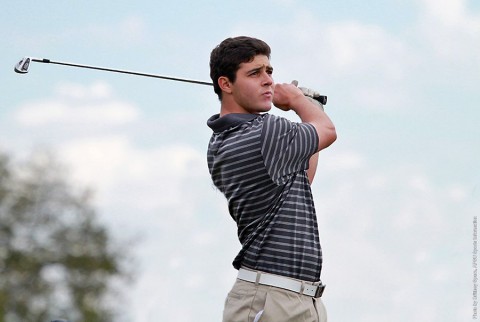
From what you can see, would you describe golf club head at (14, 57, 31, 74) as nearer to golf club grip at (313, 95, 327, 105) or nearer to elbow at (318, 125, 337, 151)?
golf club grip at (313, 95, 327, 105)

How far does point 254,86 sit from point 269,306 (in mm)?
802

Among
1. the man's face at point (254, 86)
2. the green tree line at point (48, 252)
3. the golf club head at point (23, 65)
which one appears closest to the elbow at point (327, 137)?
the man's face at point (254, 86)

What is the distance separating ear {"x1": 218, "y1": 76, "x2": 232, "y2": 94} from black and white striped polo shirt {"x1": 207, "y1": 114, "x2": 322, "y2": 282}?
0.42 feet

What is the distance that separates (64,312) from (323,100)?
19234mm

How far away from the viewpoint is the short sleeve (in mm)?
3818

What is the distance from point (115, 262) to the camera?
24250 mm

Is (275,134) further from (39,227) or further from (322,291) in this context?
(39,227)

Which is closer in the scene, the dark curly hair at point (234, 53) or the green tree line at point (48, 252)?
the dark curly hair at point (234, 53)

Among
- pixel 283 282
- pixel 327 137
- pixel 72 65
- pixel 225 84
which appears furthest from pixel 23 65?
pixel 283 282

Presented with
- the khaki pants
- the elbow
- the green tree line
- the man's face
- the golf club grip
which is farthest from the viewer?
the green tree line

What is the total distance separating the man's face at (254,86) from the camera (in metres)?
3.98

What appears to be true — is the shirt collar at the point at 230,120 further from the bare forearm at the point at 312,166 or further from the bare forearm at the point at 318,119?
the bare forearm at the point at 312,166

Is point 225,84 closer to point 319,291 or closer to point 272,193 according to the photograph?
point 272,193

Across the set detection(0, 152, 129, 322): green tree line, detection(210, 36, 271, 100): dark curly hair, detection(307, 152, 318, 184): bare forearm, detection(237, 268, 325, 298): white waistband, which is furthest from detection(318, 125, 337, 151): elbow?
detection(0, 152, 129, 322): green tree line
